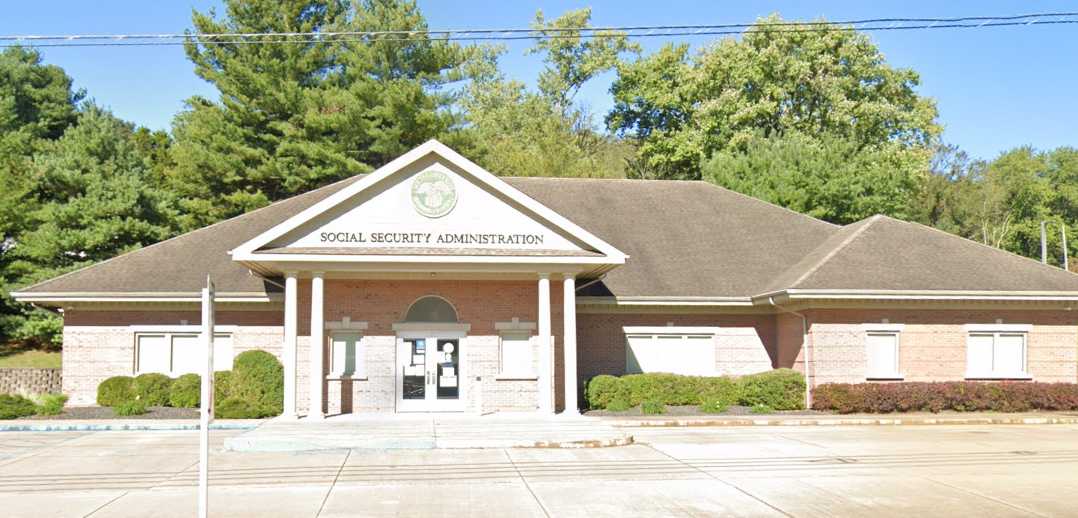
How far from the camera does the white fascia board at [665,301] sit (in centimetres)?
3034

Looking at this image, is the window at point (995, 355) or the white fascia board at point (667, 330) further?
the white fascia board at point (667, 330)

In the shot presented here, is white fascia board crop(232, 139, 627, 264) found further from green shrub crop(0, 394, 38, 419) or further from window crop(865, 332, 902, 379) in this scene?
window crop(865, 332, 902, 379)

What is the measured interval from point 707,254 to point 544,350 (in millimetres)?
8915

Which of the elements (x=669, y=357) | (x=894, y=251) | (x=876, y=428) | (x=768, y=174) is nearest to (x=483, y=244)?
(x=669, y=357)

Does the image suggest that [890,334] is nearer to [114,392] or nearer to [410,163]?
[410,163]

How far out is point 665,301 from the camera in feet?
100

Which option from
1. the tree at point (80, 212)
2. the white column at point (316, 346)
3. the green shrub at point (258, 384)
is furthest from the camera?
the tree at point (80, 212)

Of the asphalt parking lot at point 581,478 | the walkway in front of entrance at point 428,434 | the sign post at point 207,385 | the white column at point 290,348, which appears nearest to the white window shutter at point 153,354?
the asphalt parking lot at point 581,478

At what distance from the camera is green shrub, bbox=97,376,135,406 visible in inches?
1118

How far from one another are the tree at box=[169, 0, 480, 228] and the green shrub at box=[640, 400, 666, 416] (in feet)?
82.4

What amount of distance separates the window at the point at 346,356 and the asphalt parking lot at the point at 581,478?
17.1 feet

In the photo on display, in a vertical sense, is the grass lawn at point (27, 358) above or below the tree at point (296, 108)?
below

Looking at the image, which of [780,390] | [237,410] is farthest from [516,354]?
[237,410]

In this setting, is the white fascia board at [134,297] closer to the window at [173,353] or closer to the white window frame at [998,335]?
the window at [173,353]
